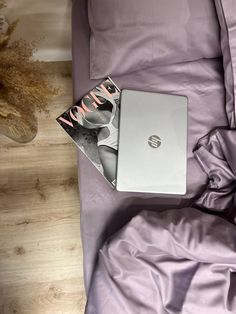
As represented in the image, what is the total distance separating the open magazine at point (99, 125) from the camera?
0.90 metres

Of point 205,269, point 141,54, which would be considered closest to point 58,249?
point 205,269

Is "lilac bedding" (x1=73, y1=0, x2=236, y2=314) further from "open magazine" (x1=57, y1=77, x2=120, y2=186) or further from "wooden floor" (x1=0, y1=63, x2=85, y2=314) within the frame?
"wooden floor" (x1=0, y1=63, x2=85, y2=314)

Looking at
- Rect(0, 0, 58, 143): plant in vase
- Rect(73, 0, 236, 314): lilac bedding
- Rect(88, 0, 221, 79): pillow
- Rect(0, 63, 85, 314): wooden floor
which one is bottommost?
Rect(0, 63, 85, 314): wooden floor

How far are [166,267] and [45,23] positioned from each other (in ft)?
3.04

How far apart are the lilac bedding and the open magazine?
0.03 meters

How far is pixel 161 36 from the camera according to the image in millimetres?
899

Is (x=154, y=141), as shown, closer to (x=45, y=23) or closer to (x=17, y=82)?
(x=17, y=82)

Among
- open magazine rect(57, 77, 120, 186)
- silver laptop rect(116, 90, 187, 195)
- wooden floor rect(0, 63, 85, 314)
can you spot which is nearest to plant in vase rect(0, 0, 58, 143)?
open magazine rect(57, 77, 120, 186)

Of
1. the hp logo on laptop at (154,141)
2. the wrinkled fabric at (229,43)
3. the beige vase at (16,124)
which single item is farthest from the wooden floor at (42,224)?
the wrinkled fabric at (229,43)

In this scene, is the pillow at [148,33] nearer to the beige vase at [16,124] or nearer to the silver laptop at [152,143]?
the silver laptop at [152,143]

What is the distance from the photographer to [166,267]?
77cm

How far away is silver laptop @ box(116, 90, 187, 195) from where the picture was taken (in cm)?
88

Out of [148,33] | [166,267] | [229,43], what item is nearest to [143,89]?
[148,33]

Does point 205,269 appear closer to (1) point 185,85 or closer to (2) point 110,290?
(2) point 110,290
